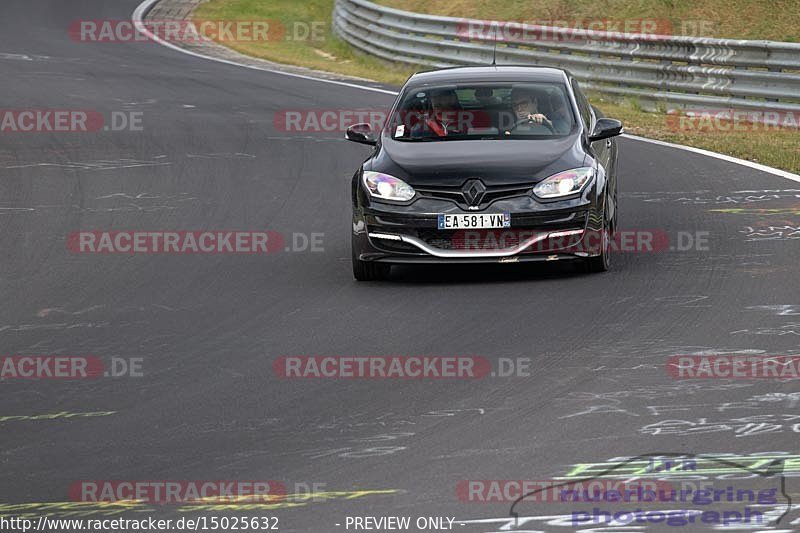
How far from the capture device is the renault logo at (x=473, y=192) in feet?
36.1

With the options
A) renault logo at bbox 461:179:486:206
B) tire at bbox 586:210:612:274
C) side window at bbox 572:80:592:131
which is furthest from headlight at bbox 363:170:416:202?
side window at bbox 572:80:592:131

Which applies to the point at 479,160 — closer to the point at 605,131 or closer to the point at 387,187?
the point at 387,187

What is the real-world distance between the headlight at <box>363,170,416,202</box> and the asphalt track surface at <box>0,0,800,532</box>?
0.64 m

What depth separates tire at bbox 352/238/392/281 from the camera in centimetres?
1141

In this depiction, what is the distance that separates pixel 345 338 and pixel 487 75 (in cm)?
383

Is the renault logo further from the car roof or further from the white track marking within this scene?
the white track marking

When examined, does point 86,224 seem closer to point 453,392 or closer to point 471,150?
point 471,150

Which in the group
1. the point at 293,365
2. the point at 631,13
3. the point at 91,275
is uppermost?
the point at 293,365

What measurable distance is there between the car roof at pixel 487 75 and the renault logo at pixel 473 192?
172 cm

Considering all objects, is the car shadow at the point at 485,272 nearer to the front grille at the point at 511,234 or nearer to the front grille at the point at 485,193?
the front grille at the point at 511,234

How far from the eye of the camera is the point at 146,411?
26.2ft

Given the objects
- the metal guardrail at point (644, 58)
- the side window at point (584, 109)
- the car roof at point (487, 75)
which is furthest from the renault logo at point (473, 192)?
the metal guardrail at point (644, 58)

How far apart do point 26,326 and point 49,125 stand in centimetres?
1118

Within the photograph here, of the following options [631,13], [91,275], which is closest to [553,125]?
[91,275]
